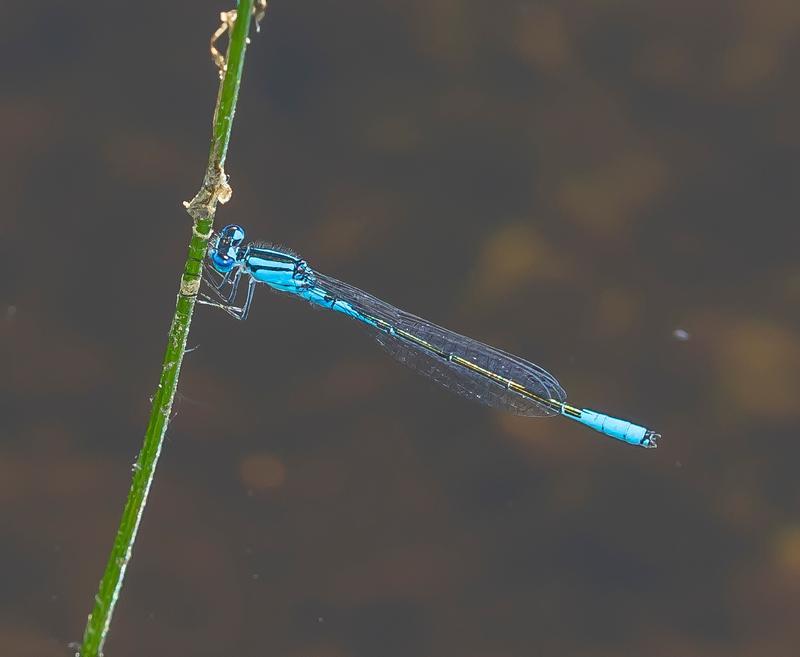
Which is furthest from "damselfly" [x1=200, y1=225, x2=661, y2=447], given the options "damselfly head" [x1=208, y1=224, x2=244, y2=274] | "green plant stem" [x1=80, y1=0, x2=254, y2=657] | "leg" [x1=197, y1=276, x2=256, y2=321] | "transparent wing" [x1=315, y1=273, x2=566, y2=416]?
"green plant stem" [x1=80, y1=0, x2=254, y2=657]

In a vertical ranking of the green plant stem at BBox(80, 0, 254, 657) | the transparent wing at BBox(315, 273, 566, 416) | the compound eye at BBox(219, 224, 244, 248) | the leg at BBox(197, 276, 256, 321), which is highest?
the transparent wing at BBox(315, 273, 566, 416)

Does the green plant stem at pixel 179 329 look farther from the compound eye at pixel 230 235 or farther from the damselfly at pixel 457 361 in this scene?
the damselfly at pixel 457 361

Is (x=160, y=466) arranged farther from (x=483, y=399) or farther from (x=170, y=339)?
(x=170, y=339)

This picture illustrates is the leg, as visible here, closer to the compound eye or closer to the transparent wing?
the compound eye

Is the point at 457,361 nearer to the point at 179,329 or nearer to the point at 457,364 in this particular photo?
the point at 457,364

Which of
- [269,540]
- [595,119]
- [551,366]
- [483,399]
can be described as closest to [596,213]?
[595,119]

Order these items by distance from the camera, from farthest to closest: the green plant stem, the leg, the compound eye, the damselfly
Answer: the damselfly
the compound eye
the leg
the green plant stem

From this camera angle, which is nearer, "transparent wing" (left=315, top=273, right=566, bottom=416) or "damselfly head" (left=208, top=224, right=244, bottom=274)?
"damselfly head" (left=208, top=224, right=244, bottom=274)

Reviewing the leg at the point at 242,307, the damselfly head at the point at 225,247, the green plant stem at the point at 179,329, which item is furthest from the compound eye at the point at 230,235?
the green plant stem at the point at 179,329
